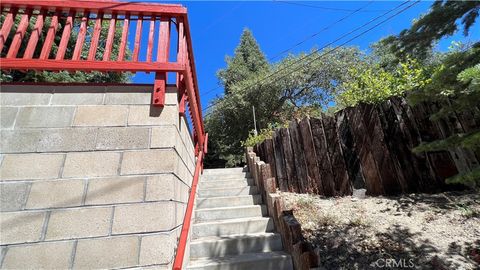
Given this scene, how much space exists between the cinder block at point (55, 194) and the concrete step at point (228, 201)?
2235 mm

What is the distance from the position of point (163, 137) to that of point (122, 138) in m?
0.27

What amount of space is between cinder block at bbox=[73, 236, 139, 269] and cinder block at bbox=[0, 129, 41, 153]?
696mm

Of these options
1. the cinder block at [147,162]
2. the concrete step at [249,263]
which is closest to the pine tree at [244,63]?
the concrete step at [249,263]

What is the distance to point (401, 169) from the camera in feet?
11.2

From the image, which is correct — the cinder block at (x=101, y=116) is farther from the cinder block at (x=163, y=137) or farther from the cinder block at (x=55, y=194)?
the cinder block at (x=55, y=194)

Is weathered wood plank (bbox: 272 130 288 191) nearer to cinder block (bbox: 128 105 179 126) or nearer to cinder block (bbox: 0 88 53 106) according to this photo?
cinder block (bbox: 128 105 179 126)

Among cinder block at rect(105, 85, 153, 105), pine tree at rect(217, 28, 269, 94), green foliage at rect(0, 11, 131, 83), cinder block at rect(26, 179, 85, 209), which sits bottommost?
cinder block at rect(26, 179, 85, 209)

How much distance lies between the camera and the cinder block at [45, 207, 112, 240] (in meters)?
1.42

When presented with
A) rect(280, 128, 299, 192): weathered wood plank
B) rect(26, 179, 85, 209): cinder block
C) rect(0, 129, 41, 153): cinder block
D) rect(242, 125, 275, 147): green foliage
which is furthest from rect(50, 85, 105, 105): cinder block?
rect(242, 125, 275, 147): green foliage

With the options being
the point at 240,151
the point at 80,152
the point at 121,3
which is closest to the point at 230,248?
the point at 80,152

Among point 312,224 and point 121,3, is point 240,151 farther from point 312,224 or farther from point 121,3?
point 121,3

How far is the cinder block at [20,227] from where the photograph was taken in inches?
54.5

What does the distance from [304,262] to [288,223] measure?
448 millimetres

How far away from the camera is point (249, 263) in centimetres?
241
